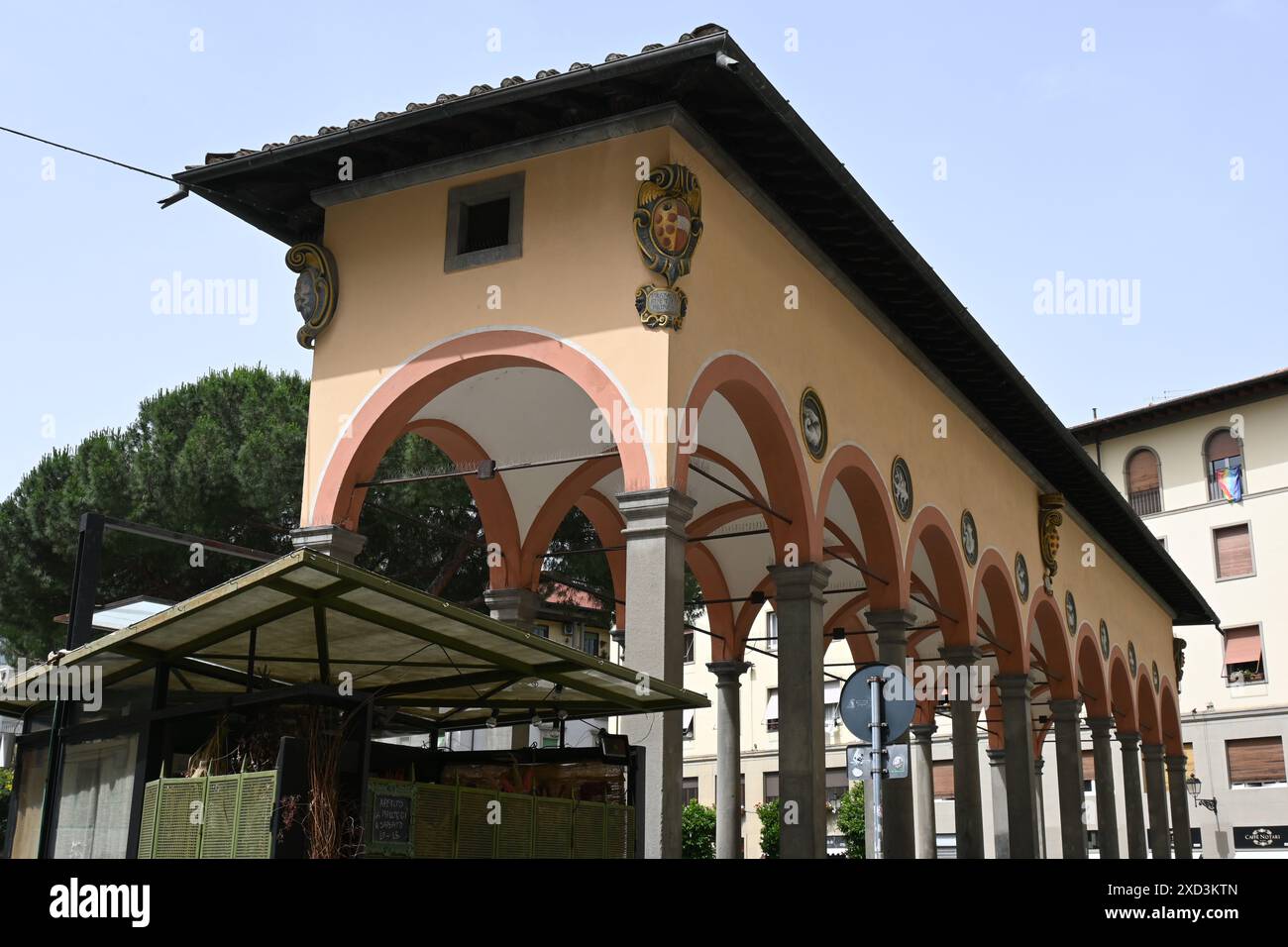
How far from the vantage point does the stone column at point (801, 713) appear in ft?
38.0

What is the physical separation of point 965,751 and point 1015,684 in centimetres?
241

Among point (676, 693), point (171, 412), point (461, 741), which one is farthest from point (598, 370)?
point (171, 412)

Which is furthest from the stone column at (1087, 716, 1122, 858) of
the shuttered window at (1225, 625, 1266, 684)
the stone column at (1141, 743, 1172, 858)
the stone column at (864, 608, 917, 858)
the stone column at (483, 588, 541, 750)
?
the stone column at (483, 588, 541, 750)

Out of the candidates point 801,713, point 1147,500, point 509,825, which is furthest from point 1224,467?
point 509,825

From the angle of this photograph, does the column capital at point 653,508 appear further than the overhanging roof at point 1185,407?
No

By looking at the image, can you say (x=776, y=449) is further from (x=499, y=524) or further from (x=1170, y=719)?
(x=1170, y=719)

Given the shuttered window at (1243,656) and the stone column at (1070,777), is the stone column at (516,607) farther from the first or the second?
the shuttered window at (1243,656)

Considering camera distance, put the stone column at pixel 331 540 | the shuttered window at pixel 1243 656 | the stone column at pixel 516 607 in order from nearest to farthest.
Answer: the stone column at pixel 331 540 → the stone column at pixel 516 607 → the shuttered window at pixel 1243 656

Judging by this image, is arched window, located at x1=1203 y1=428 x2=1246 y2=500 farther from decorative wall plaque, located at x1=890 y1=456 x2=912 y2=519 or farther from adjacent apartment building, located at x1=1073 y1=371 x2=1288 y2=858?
decorative wall plaque, located at x1=890 y1=456 x2=912 y2=519

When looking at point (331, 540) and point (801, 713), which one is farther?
point (801, 713)

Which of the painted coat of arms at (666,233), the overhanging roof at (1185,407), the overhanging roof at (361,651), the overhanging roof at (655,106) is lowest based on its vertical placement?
the overhanging roof at (361,651)

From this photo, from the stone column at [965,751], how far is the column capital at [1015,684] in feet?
6.09

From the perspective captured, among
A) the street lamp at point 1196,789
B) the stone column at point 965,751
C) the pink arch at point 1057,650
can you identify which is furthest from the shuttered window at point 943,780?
the stone column at point 965,751

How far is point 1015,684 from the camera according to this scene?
61.8ft
